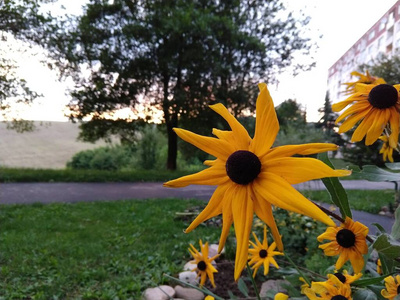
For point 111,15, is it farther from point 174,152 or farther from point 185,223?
point 185,223

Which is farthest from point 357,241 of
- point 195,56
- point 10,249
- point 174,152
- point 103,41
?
point 174,152

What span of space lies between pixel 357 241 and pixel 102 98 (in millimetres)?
11485

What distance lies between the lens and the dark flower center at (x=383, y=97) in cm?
68

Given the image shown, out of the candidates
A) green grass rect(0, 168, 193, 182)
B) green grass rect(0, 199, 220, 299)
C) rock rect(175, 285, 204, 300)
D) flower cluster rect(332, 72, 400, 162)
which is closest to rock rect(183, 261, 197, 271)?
green grass rect(0, 199, 220, 299)

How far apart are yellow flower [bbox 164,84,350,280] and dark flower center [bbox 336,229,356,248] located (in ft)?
0.85

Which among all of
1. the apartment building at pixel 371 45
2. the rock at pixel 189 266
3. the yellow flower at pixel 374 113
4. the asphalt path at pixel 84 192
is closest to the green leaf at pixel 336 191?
the yellow flower at pixel 374 113

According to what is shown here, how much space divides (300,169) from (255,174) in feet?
0.22

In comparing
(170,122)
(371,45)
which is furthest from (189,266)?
(371,45)

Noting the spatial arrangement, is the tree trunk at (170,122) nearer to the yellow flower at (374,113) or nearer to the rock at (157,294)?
the rock at (157,294)

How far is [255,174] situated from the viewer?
475mm

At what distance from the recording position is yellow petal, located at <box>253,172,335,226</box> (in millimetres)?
395

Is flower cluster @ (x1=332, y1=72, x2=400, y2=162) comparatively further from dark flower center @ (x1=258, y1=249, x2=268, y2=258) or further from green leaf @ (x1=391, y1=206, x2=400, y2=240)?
dark flower center @ (x1=258, y1=249, x2=268, y2=258)

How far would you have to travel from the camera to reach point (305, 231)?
11.3 ft

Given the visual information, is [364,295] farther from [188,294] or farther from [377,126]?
[188,294]
